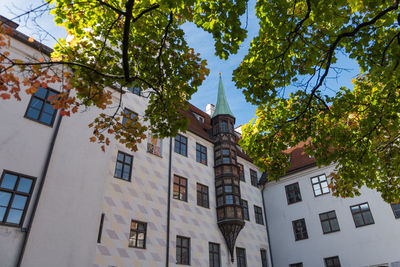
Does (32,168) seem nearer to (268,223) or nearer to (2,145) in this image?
(2,145)

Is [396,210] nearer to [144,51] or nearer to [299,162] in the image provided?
[299,162]

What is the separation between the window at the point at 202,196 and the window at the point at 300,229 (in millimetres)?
7722

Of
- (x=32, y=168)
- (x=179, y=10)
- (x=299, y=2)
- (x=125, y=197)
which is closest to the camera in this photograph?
(x=179, y=10)

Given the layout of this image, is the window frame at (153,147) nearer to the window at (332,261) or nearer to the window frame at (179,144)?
the window frame at (179,144)

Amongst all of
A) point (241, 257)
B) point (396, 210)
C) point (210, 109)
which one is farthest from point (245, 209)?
point (210, 109)

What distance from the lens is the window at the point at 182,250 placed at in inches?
613

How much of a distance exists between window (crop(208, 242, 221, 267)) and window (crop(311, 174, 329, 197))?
8829 millimetres

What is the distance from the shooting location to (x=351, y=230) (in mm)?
19031

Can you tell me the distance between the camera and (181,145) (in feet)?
62.8

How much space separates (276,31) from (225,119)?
1524 cm

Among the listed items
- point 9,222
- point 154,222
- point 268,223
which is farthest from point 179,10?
point 268,223

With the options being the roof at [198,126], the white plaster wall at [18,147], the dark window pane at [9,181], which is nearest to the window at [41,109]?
the white plaster wall at [18,147]

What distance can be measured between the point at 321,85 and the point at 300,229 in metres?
16.7

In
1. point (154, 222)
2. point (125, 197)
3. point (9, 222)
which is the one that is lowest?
point (9, 222)
